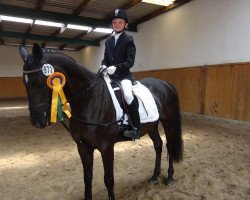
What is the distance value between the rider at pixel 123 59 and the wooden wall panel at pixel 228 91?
5592mm

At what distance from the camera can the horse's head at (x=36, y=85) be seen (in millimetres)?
2092

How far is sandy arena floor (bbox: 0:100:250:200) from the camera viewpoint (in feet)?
10.2

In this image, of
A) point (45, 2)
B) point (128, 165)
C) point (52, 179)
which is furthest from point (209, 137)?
point (45, 2)

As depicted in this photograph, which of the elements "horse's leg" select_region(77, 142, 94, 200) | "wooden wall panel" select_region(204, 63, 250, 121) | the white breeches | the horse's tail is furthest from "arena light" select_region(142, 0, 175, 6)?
"horse's leg" select_region(77, 142, 94, 200)

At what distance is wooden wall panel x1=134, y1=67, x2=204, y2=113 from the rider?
673 cm

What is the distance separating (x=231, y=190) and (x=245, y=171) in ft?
2.74

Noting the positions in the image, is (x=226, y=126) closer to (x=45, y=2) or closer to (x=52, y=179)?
(x=52, y=179)

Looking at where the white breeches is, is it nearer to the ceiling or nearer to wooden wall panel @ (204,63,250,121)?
wooden wall panel @ (204,63,250,121)

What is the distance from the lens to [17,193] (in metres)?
3.21

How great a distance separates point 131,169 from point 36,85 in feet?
7.92

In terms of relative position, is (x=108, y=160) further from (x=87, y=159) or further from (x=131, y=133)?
(x=131, y=133)

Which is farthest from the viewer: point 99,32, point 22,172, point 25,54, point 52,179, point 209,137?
point 99,32

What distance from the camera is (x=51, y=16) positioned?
11359 millimetres

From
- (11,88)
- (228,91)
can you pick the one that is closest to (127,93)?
(228,91)
